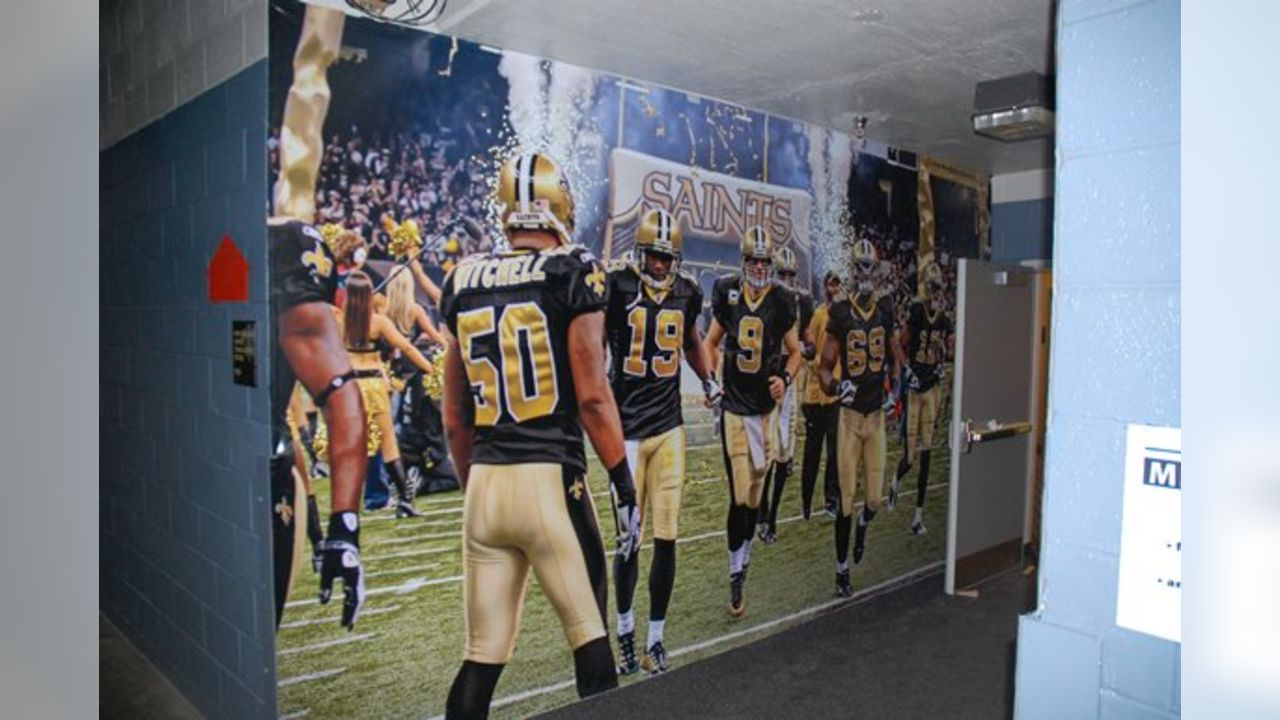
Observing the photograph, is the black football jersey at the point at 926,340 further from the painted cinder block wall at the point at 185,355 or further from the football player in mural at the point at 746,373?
the painted cinder block wall at the point at 185,355

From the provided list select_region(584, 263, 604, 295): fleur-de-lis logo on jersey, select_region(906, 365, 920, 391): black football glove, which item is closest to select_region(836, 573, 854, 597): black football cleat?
select_region(906, 365, 920, 391): black football glove

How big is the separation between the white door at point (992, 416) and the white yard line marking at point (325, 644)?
3.39 m

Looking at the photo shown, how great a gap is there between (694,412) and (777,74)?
151 cm

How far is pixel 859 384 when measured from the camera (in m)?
4.50

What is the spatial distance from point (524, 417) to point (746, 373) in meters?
1.30

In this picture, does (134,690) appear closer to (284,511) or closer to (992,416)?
(284,511)

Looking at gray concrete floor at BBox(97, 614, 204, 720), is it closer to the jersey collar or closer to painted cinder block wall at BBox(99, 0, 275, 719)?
painted cinder block wall at BBox(99, 0, 275, 719)

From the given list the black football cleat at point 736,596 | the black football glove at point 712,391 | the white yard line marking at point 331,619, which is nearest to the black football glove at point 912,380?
the black football glove at point 712,391

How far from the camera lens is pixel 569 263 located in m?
3.10
